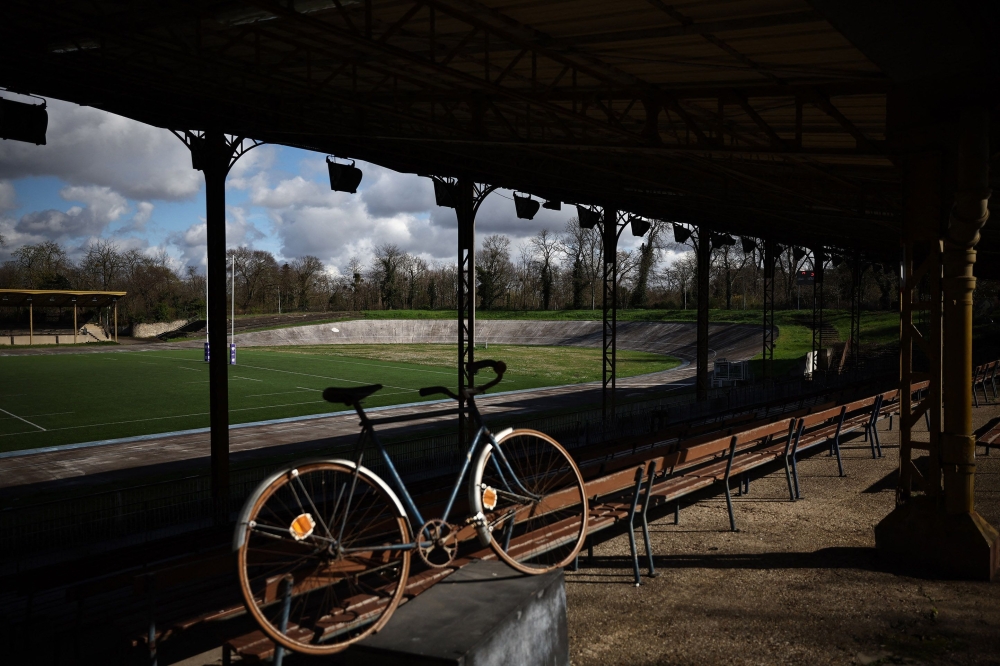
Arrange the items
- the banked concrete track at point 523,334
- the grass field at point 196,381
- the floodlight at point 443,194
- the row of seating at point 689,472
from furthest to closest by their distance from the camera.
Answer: the banked concrete track at point 523,334, the grass field at point 196,381, the floodlight at point 443,194, the row of seating at point 689,472

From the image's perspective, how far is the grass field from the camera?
27.4 meters

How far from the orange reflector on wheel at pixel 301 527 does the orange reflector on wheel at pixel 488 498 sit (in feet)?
3.96

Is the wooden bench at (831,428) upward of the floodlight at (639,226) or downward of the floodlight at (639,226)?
→ downward

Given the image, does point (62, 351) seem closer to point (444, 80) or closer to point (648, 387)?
point (648, 387)

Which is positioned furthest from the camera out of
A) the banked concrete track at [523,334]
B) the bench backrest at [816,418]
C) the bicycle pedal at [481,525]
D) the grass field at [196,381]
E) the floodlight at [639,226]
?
the banked concrete track at [523,334]

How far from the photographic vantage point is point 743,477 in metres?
11.4

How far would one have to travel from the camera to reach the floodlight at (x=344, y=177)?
15859 millimetres

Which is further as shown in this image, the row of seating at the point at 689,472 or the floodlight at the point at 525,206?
the floodlight at the point at 525,206

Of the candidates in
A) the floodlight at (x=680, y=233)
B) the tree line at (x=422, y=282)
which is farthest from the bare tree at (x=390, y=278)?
the floodlight at (x=680, y=233)

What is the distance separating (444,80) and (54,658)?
916 centimetres

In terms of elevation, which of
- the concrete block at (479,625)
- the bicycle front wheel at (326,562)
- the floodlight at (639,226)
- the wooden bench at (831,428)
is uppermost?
the floodlight at (639,226)

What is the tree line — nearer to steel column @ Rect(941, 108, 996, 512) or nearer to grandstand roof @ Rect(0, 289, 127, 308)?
grandstand roof @ Rect(0, 289, 127, 308)

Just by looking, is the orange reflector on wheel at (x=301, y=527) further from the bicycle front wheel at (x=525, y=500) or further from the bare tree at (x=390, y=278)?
the bare tree at (x=390, y=278)

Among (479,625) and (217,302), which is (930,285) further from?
(217,302)
